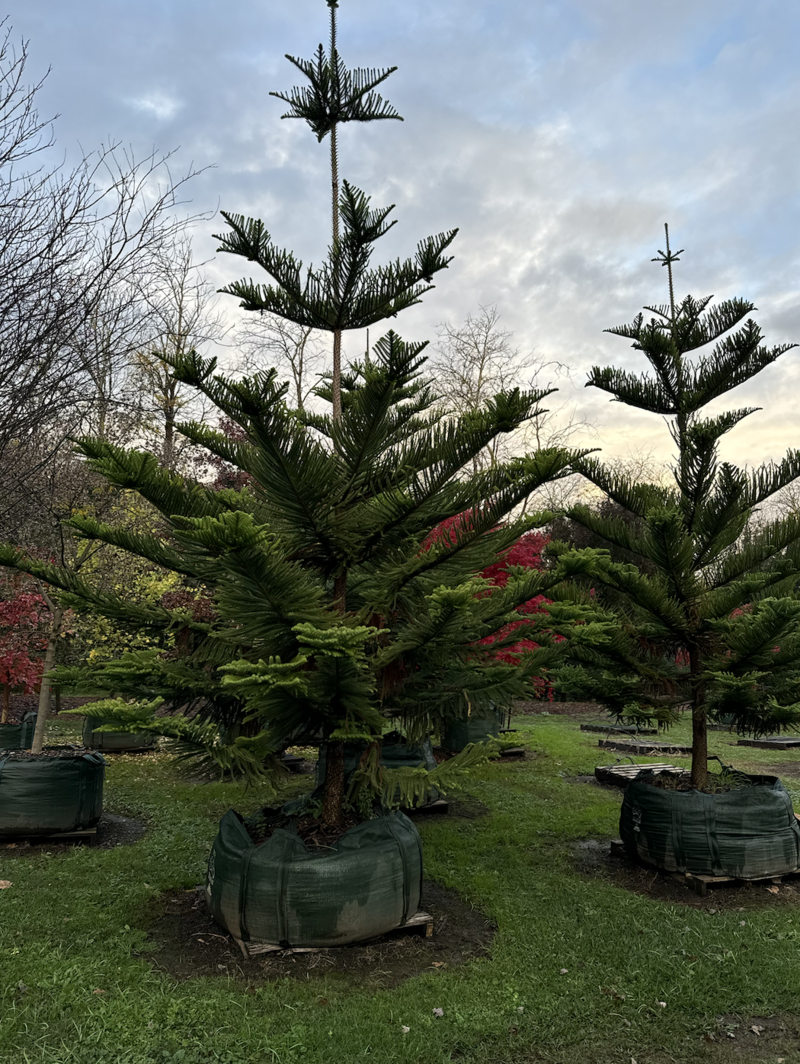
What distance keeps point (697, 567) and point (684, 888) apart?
2076 millimetres

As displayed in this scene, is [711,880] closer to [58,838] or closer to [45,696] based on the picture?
[58,838]

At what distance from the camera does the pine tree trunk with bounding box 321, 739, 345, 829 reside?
384 centimetres

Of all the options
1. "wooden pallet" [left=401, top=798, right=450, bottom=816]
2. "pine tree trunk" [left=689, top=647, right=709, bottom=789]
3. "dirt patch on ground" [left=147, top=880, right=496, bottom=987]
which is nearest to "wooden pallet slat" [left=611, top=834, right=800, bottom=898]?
"pine tree trunk" [left=689, top=647, right=709, bottom=789]

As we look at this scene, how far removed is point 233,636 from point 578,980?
2.25 metres

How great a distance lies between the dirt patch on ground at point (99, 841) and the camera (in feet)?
16.3

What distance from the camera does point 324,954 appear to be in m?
3.30

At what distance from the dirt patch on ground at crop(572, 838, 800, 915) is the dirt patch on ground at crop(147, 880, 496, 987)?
1185 mm

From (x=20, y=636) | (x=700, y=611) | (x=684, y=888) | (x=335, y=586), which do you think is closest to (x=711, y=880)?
(x=684, y=888)

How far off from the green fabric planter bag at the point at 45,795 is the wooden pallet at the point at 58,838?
0.12 ft

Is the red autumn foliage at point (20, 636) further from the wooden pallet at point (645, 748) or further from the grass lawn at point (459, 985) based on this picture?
the wooden pallet at point (645, 748)

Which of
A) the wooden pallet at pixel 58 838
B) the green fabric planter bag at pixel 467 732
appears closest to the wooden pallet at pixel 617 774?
the green fabric planter bag at pixel 467 732

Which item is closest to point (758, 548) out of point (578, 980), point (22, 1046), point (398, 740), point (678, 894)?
point (678, 894)

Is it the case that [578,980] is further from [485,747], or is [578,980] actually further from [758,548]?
[758,548]

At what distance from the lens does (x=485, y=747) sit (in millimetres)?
3260
